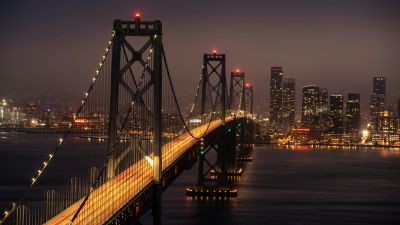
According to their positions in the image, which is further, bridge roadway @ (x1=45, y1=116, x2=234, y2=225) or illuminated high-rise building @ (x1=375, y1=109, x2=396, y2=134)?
illuminated high-rise building @ (x1=375, y1=109, x2=396, y2=134)

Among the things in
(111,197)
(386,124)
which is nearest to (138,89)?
(111,197)

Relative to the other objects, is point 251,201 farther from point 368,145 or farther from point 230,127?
point 368,145

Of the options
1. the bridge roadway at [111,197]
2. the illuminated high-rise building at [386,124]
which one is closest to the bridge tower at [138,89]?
the bridge roadway at [111,197]

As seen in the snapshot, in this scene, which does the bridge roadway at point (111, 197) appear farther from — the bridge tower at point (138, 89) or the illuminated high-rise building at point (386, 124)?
the illuminated high-rise building at point (386, 124)

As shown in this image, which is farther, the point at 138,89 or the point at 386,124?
the point at 386,124

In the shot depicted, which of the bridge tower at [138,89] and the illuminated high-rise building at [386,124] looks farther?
the illuminated high-rise building at [386,124]

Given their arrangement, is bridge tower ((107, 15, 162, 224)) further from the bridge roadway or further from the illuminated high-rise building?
the illuminated high-rise building

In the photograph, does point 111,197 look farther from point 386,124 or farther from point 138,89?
point 386,124

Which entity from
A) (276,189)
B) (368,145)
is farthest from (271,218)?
(368,145)

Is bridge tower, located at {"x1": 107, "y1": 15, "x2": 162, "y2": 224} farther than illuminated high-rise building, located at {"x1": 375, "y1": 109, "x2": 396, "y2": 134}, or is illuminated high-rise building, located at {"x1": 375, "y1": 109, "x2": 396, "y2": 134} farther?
illuminated high-rise building, located at {"x1": 375, "y1": 109, "x2": 396, "y2": 134}

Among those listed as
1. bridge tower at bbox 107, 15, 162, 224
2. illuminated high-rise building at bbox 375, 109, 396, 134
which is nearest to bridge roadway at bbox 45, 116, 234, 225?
bridge tower at bbox 107, 15, 162, 224

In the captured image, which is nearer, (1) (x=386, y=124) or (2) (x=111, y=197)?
(2) (x=111, y=197)
